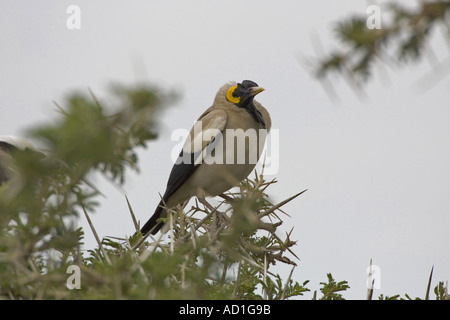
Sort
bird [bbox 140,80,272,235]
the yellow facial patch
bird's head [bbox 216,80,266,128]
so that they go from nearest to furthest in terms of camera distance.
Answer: bird [bbox 140,80,272,235]
bird's head [bbox 216,80,266,128]
the yellow facial patch

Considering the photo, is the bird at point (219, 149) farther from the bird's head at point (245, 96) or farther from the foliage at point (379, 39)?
the foliage at point (379, 39)

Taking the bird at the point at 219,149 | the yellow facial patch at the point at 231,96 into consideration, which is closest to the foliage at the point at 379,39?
the bird at the point at 219,149

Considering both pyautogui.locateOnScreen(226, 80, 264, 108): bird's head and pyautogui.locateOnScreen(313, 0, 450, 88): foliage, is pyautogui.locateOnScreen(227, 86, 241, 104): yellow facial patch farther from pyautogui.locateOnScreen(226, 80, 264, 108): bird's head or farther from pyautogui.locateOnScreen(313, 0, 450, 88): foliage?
pyautogui.locateOnScreen(313, 0, 450, 88): foliage

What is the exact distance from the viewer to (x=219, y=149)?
5.58 meters

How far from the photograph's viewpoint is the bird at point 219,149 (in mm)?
5488

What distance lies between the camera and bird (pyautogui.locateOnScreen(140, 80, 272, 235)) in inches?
216

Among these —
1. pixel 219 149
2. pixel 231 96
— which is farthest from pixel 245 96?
pixel 219 149

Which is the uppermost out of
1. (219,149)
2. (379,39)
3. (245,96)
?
(245,96)

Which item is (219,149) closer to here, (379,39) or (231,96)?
(231,96)

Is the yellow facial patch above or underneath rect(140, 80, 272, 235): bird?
above

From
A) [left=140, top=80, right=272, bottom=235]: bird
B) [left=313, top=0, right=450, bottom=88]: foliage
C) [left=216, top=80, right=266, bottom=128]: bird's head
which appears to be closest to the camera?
[left=313, top=0, right=450, bottom=88]: foliage

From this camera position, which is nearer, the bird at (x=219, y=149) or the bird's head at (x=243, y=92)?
the bird at (x=219, y=149)

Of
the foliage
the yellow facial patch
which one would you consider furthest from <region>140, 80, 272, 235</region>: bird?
the foliage
